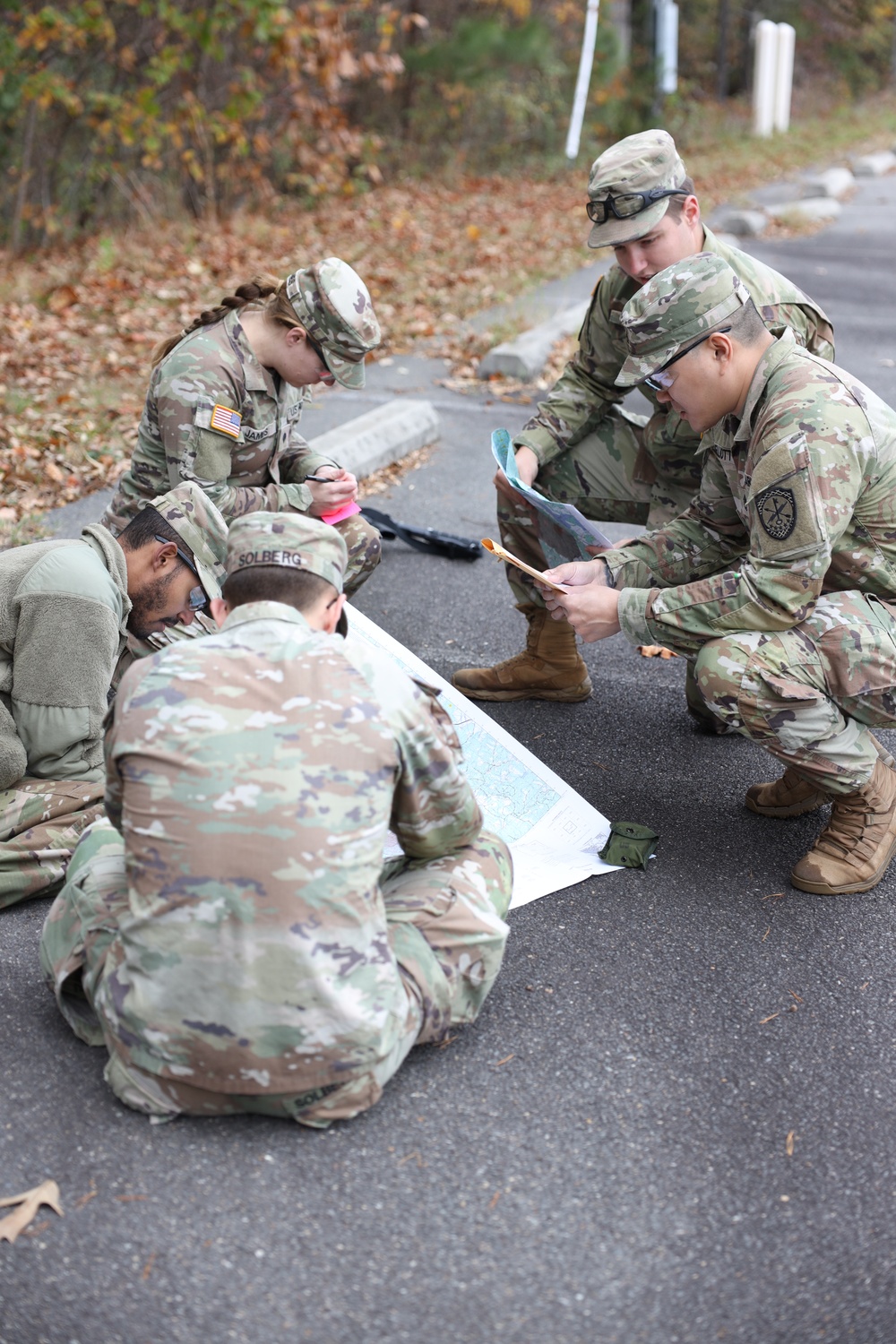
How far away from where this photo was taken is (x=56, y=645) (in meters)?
2.93

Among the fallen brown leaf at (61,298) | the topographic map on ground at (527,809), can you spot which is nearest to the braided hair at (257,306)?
the topographic map on ground at (527,809)

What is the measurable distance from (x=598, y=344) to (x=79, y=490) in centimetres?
267

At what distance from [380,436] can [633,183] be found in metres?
2.67

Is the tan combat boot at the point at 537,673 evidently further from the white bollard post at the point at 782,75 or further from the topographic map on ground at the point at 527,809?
the white bollard post at the point at 782,75

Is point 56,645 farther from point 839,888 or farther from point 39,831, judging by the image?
point 839,888

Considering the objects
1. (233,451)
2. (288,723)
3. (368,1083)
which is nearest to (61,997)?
(368,1083)

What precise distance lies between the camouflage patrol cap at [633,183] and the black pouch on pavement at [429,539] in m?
1.63

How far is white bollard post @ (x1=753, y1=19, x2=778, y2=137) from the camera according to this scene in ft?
70.0

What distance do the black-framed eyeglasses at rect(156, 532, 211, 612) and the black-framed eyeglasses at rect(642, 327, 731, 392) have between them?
48.3 inches

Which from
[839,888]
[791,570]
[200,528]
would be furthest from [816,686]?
[200,528]

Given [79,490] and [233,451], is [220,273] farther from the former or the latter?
[233,451]

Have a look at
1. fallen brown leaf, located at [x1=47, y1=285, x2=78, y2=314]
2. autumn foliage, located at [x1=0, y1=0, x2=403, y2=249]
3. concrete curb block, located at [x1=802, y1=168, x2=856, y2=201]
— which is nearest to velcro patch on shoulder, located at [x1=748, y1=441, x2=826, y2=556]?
fallen brown leaf, located at [x1=47, y1=285, x2=78, y2=314]

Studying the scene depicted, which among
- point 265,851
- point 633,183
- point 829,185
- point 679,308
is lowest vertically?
point 829,185

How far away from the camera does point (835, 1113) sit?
2414 millimetres
